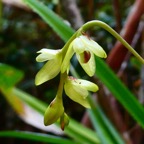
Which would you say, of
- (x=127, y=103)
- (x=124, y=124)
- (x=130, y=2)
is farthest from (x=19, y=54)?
(x=127, y=103)

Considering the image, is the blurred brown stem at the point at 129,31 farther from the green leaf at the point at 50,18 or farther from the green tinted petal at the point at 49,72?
the green tinted petal at the point at 49,72

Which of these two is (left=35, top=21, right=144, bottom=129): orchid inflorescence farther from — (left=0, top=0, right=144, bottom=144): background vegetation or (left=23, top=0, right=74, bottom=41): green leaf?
(left=0, top=0, right=144, bottom=144): background vegetation

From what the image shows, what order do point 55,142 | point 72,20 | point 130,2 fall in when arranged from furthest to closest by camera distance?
point 130,2 < point 72,20 < point 55,142

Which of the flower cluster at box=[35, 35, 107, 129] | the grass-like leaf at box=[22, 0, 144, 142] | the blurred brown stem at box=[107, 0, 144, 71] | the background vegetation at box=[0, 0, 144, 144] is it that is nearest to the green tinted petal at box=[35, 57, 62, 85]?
the flower cluster at box=[35, 35, 107, 129]

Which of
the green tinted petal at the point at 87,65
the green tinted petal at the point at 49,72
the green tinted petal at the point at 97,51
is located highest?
the green tinted petal at the point at 97,51

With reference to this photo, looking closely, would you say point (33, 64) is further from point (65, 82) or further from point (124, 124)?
point (65, 82)

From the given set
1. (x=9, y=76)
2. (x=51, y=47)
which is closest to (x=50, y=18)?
(x=9, y=76)

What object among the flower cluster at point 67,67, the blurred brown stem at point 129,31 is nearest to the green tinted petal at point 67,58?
the flower cluster at point 67,67
